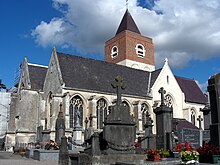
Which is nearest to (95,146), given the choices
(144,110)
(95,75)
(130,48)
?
(95,75)

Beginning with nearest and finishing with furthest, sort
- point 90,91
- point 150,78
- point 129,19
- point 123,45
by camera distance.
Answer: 1. point 90,91
2. point 150,78
3. point 123,45
4. point 129,19

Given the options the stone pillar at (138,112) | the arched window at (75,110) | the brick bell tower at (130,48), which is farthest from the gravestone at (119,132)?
the brick bell tower at (130,48)

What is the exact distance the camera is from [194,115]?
123ft

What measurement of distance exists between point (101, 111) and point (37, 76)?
9.91 m

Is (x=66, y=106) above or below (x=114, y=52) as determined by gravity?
below

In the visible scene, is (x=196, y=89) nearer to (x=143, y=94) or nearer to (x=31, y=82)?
(x=143, y=94)

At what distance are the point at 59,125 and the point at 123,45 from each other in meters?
26.8

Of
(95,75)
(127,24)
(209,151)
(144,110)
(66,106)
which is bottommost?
(209,151)

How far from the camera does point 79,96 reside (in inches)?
1125

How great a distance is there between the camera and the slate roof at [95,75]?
29.4 meters

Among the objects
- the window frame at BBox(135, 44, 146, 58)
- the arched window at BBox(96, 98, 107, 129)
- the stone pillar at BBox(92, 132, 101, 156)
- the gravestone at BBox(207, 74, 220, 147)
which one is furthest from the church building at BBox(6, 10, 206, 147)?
the gravestone at BBox(207, 74, 220, 147)

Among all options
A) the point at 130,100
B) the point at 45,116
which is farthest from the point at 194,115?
the point at 45,116

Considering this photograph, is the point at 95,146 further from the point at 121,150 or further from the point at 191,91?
the point at 191,91

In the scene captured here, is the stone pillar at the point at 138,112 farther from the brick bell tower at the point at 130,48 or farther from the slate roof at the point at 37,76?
the brick bell tower at the point at 130,48
